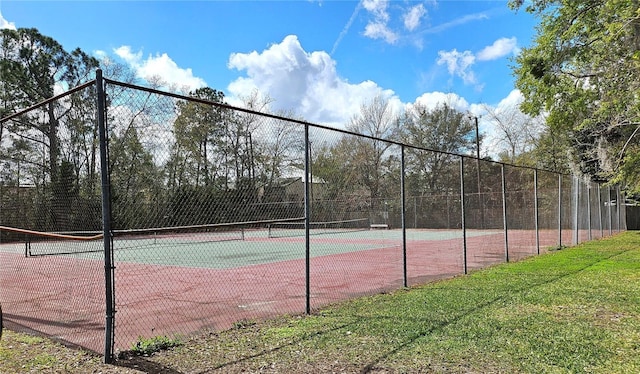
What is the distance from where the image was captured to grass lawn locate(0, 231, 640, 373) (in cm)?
336

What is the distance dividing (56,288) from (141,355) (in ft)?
15.1

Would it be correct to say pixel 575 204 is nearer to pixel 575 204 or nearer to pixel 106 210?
pixel 575 204

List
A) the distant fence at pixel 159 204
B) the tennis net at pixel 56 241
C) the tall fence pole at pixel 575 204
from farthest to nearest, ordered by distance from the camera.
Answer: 1. the tall fence pole at pixel 575 204
2. the tennis net at pixel 56 241
3. the distant fence at pixel 159 204

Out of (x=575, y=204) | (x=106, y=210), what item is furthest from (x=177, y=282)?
(x=575, y=204)

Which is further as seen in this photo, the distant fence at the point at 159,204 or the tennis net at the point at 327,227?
the tennis net at the point at 327,227

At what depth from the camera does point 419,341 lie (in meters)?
3.91

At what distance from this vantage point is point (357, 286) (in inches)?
293

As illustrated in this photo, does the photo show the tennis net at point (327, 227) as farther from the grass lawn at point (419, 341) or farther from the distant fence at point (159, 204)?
the grass lawn at point (419, 341)

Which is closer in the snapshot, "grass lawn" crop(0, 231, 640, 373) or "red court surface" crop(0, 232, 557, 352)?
"grass lawn" crop(0, 231, 640, 373)

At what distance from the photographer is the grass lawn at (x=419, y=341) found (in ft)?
11.0

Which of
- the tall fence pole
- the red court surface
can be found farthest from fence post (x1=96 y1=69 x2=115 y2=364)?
the tall fence pole

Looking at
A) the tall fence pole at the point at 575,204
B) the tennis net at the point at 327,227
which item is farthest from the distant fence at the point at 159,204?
the tall fence pole at the point at 575,204

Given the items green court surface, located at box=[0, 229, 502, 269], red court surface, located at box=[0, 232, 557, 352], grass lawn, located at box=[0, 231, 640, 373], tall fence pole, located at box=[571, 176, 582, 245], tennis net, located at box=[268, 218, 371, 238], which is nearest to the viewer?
grass lawn, located at box=[0, 231, 640, 373]

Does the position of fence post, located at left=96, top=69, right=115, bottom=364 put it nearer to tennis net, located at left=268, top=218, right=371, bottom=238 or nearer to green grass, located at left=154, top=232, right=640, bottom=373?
green grass, located at left=154, top=232, right=640, bottom=373
